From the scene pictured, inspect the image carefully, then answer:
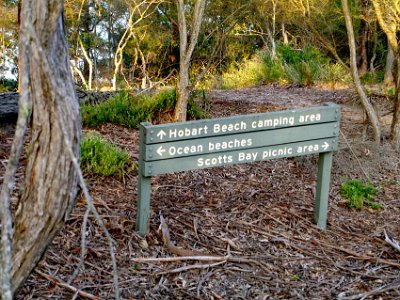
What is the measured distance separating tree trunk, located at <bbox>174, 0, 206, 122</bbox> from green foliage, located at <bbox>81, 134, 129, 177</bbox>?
152 centimetres

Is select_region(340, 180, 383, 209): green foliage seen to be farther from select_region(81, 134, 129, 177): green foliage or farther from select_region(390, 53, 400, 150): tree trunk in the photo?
select_region(81, 134, 129, 177): green foliage

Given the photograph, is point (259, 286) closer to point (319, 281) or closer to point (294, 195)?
point (319, 281)

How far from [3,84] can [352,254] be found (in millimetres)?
17513

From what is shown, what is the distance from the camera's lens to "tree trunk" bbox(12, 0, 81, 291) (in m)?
2.34

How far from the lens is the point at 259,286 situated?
3.86 metres

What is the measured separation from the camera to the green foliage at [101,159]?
5121 mm

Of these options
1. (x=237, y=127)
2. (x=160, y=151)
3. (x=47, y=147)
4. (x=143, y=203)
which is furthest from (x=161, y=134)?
(x=47, y=147)

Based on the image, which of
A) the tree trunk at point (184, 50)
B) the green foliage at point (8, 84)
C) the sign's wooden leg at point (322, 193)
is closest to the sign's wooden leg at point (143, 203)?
the sign's wooden leg at point (322, 193)

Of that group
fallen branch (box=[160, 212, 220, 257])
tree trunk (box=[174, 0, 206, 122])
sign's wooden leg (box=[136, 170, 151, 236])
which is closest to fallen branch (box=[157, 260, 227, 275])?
fallen branch (box=[160, 212, 220, 257])

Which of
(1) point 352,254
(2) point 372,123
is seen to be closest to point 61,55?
(1) point 352,254

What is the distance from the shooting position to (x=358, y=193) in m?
5.78

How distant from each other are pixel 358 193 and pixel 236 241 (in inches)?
74.9

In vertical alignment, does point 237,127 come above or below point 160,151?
above

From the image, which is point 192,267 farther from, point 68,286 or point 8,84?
point 8,84
